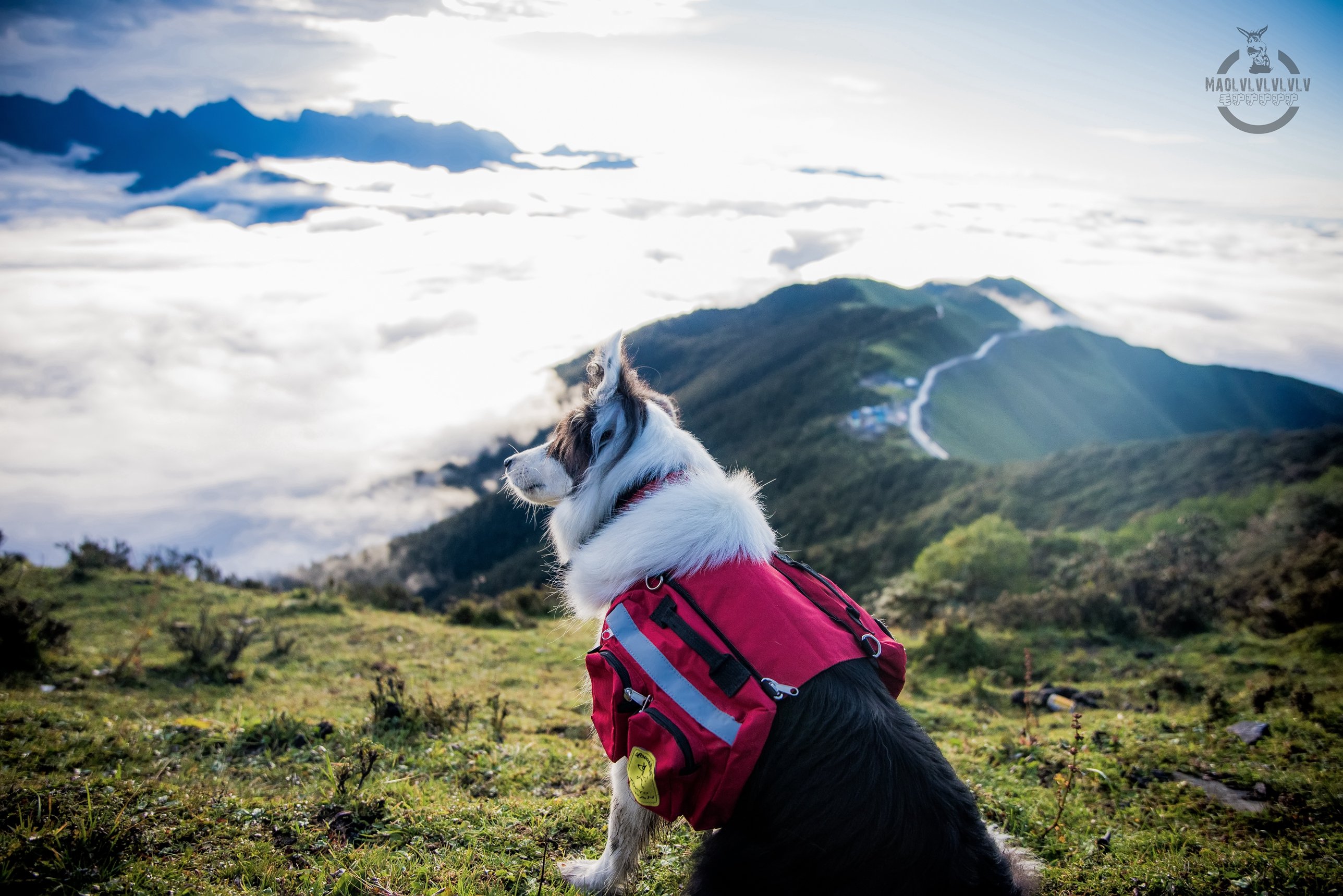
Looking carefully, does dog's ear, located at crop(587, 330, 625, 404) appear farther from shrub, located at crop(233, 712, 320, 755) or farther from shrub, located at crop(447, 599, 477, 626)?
shrub, located at crop(447, 599, 477, 626)

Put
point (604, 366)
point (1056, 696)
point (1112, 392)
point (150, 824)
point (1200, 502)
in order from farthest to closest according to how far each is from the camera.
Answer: point (1112, 392) → point (1200, 502) → point (1056, 696) → point (604, 366) → point (150, 824)

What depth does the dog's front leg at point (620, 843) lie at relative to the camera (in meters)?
3.57

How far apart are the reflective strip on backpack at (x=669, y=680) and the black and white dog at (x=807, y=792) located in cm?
19

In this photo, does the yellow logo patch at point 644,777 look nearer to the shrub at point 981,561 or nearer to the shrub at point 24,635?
the shrub at point 24,635

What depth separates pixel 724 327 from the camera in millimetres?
124188

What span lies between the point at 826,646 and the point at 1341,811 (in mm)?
3867

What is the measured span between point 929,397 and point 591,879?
217 ft

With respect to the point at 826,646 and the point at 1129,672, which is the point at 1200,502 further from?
the point at 826,646

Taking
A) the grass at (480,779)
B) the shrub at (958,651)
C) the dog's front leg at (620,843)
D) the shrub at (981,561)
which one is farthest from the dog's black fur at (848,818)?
the shrub at (981,561)

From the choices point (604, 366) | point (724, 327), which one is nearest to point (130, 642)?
point (604, 366)

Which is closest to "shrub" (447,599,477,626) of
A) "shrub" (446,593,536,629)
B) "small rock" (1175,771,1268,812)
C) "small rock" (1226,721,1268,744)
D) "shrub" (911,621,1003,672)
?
"shrub" (446,593,536,629)

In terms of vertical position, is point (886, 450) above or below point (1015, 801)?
below

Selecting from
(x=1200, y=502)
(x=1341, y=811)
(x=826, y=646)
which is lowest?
(x=1200, y=502)

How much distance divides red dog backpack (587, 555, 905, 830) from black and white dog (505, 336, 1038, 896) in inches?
3.7
